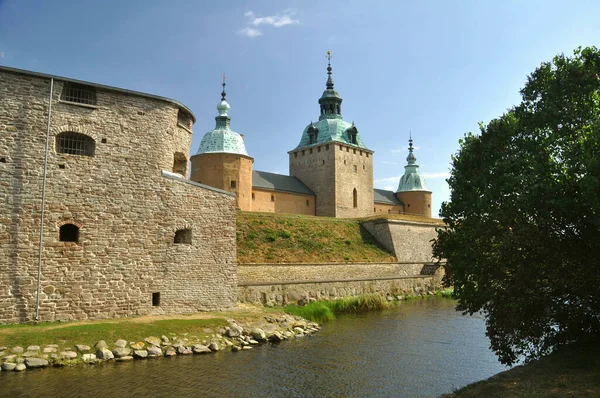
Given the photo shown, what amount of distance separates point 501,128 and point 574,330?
5502 mm

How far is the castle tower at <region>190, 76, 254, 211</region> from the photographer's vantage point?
37281mm

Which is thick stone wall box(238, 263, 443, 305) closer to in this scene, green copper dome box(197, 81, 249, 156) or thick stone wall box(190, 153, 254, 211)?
thick stone wall box(190, 153, 254, 211)

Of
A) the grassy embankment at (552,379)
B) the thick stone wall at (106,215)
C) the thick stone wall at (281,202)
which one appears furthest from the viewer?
the thick stone wall at (281,202)

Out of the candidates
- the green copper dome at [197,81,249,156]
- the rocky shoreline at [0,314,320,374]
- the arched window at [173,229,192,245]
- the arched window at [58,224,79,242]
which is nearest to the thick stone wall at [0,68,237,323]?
the arched window at [173,229,192,245]

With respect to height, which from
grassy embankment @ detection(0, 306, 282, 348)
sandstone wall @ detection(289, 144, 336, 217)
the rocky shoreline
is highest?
sandstone wall @ detection(289, 144, 336, 217)

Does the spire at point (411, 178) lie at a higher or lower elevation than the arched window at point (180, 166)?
higher

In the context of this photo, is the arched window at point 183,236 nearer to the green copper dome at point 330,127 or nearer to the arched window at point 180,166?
the arched window at point 180,166

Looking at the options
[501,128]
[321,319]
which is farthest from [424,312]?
[501,128]

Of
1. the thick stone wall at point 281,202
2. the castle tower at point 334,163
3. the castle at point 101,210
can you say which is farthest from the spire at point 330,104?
the castle at point 101,210

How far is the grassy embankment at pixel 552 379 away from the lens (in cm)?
861

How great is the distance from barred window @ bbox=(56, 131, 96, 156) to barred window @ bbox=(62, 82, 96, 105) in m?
1.29

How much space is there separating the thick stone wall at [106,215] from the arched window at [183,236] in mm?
202

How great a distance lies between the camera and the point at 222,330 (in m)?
15.9

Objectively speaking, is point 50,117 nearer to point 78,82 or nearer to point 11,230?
point 78,82
